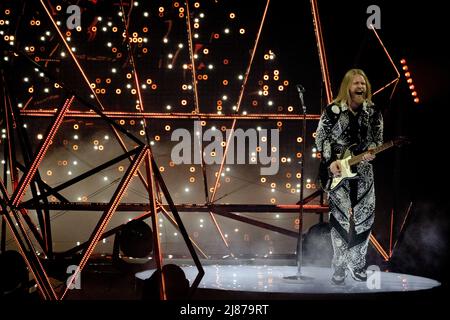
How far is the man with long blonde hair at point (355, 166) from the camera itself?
12.5 ft

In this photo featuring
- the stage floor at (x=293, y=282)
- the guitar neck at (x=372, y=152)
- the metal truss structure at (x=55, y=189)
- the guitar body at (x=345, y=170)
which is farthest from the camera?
the guitar body at (x=345, y=170)

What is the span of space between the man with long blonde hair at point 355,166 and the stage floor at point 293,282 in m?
0.21

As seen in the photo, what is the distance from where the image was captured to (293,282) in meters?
3.99

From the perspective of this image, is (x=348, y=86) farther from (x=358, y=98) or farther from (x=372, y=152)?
(x=372, y=152)

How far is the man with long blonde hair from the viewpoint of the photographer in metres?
3.81

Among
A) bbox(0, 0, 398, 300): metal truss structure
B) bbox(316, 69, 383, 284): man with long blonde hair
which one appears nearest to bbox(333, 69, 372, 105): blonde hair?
bbox(316, 69, 383, 284): man with long blonde hair

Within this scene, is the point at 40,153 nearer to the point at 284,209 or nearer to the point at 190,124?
the point at 284,209

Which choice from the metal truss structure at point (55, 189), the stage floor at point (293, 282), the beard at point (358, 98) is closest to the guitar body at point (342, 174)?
the beard at point (358, 98)

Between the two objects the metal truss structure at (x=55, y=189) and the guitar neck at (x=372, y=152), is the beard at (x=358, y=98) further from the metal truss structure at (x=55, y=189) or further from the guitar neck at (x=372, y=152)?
the metal truss structure at (x=55, y=189)

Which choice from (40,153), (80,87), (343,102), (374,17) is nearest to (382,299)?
(343,102)

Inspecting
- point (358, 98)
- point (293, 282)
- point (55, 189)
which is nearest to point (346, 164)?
point (358, 98)

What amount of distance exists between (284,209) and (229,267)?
884 millimetres

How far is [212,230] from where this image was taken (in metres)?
7.23

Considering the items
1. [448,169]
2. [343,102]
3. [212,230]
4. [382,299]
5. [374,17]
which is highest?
[374,17]
